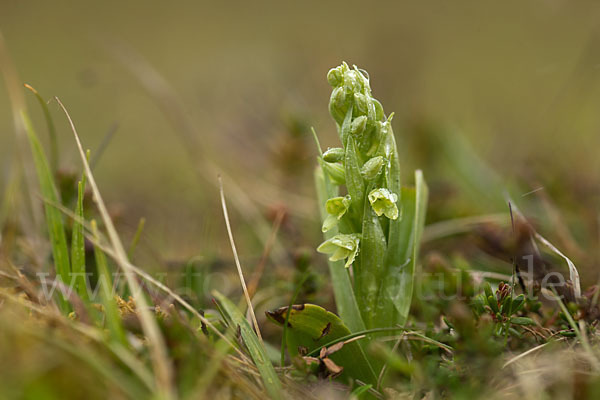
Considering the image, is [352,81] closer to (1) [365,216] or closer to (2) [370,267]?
(1) [365,216]

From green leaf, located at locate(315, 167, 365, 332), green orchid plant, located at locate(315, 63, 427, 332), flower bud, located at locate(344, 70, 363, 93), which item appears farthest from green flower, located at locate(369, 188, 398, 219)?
flower bud, located at locate(344, 70, 363, 93)

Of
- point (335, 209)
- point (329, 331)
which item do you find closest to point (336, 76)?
point (335, 209)

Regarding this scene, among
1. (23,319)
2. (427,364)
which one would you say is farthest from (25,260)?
(427,364)

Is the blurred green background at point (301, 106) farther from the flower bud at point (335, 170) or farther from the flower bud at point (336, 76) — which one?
the flower bud at point (336, 76)

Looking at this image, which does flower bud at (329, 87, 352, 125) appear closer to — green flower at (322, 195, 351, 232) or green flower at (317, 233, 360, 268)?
green flower at (322, 195, 351, 232)

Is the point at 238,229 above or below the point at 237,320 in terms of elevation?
below

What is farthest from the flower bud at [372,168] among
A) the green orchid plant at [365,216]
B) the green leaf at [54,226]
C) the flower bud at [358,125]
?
the green leaf at [54,226]

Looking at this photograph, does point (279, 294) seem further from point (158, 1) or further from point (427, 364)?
point (158, 1)
